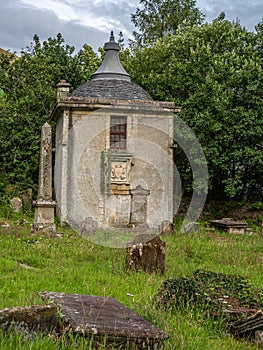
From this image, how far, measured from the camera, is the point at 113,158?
19703 mm

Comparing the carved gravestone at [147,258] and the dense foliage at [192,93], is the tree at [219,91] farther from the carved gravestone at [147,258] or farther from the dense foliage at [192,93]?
the carved gravestone at [147,258]

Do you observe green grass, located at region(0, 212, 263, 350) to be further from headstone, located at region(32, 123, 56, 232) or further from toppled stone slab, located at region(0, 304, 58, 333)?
headstone, located at region(32, 123, 56, 232)

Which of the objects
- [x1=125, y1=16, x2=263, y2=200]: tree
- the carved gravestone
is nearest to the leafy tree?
[x1=125, y1=16, x2=263, y2=200]: tree

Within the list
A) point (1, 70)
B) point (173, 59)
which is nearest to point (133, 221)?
point (173, 59)

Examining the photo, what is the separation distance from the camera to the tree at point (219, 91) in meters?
22.7

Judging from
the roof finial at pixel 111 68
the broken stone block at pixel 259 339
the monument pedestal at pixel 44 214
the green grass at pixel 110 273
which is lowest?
the broken stone block at pixel 259 339

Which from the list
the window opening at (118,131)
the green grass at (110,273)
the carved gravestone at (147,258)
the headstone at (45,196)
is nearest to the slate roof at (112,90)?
the window opening at (118,131)

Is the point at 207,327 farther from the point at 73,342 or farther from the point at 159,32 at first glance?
the point at 159,32

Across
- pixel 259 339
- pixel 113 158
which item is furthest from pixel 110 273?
pixel 113 158

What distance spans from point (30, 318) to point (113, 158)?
15536 millimetres

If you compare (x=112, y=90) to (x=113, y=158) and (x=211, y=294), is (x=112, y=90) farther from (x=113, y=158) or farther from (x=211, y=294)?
(x=211, y=294)

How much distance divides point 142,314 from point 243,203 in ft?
63.8

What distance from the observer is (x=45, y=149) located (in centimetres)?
1675

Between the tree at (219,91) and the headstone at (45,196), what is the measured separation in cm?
849
